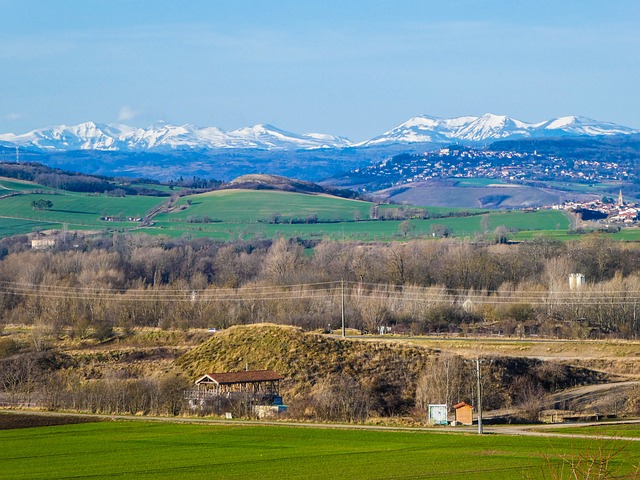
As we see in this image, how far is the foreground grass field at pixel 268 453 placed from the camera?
1444 inches

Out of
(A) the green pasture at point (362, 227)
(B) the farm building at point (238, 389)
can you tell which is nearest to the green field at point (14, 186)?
(A) the green pasture at point (362, 227)

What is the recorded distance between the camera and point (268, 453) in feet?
136

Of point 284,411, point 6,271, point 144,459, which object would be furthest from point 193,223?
point 144,459

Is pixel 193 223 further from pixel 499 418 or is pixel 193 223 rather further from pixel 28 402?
pixel 499 418

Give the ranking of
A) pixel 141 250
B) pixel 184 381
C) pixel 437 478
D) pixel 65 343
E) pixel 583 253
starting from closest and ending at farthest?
pixel 437 478 < pixel 184 381 < pixel 65 343 < pixel 583 253 < pixel 141 250

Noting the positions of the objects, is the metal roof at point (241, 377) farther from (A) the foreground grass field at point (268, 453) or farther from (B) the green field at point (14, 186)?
(B) the green field at point (14, 186)

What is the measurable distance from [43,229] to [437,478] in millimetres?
120715

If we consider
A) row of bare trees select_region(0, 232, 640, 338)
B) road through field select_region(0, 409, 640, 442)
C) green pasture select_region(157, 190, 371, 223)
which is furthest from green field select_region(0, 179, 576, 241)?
road through field select_region(0, 409, 640, 442)

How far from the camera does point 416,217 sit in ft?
586

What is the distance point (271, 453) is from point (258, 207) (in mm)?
141180

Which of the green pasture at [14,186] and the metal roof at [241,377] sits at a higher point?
the green pasture at [14,186]

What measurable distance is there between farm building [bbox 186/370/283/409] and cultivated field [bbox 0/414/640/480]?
340 inches

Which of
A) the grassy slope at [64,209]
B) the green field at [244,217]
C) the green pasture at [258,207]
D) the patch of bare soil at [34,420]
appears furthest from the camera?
the green pasture at [258,207]

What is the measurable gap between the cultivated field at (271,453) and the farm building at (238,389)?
8.63 m
